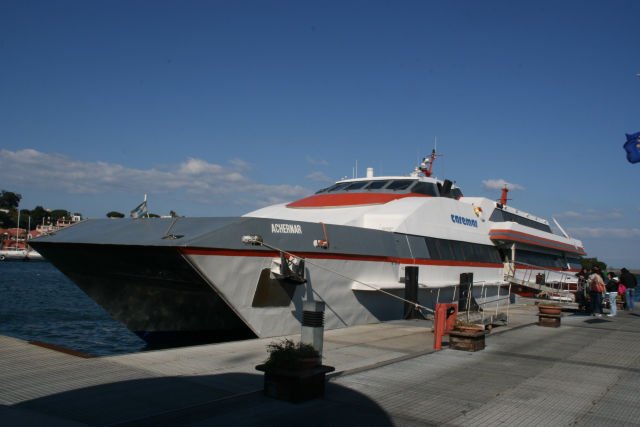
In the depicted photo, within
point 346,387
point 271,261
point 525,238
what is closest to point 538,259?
point 525,238

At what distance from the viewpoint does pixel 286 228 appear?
1082cm

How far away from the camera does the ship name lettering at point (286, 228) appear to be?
10562mm

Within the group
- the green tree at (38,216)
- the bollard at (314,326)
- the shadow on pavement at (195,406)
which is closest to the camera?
the shadow on pavement at (195,406)

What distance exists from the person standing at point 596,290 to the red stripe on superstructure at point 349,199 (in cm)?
605

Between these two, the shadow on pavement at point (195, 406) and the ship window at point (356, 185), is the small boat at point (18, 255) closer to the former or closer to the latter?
the ship window at point (356, 185)

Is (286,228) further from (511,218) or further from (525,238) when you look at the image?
(511,218)

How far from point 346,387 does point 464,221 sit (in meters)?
12.7

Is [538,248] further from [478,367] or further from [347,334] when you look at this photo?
[478,367]

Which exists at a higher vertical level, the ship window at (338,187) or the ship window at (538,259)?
the ship window at (338,187)

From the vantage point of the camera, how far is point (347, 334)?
37.3ft

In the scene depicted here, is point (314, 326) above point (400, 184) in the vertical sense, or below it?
below

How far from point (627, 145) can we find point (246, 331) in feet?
38.0

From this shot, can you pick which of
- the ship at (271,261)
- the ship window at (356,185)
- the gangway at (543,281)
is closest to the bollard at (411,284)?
the ship at (271,261)

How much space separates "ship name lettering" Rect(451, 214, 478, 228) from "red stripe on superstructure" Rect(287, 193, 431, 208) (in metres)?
1.75
